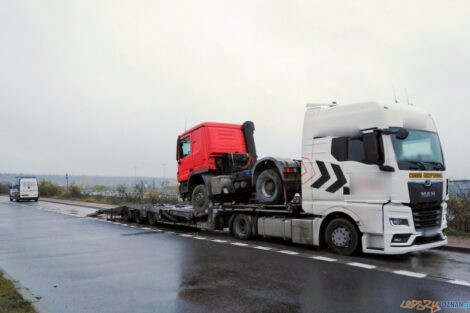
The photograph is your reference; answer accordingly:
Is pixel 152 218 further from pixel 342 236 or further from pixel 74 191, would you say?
pixel 74 191

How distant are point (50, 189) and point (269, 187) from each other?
48.9 m

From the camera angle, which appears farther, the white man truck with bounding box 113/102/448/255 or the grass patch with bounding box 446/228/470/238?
the grass patch with bounding box 446/228/470/238

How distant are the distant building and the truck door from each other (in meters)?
8.07

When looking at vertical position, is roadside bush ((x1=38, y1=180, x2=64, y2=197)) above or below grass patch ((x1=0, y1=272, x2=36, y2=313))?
above

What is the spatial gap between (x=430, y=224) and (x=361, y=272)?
92.7 inches

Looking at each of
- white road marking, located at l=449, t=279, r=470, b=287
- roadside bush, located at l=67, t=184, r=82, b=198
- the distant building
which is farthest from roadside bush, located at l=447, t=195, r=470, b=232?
roadside bush, located at l=67, t=184, r=82, b=198

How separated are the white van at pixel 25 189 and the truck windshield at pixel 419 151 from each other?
4018 cm

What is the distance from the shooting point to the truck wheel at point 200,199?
13.8 m

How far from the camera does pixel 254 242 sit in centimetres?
1157

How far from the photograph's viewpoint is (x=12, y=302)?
218 inches

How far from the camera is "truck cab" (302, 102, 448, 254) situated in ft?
27.8

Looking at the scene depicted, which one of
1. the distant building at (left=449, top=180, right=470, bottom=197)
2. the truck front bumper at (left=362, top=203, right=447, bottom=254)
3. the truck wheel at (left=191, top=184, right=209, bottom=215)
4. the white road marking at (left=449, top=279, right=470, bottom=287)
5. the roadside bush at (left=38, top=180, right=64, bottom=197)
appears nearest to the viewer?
the white road marking at (left=449, top=279, right=470, bottom=287)

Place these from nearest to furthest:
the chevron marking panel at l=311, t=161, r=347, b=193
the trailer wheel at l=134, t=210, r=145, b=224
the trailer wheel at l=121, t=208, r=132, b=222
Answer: the chevron marking panel at l=311, t=161, r=347, b=193 → the trailer wheel at l=134, t=210, r=145, b=224 → the trailer wheel at l=121, t=208, r=132, b=222

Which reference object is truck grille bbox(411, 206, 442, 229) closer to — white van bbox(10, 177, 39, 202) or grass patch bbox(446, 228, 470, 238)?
grass patch bbox(446, 228, 470, 238)
